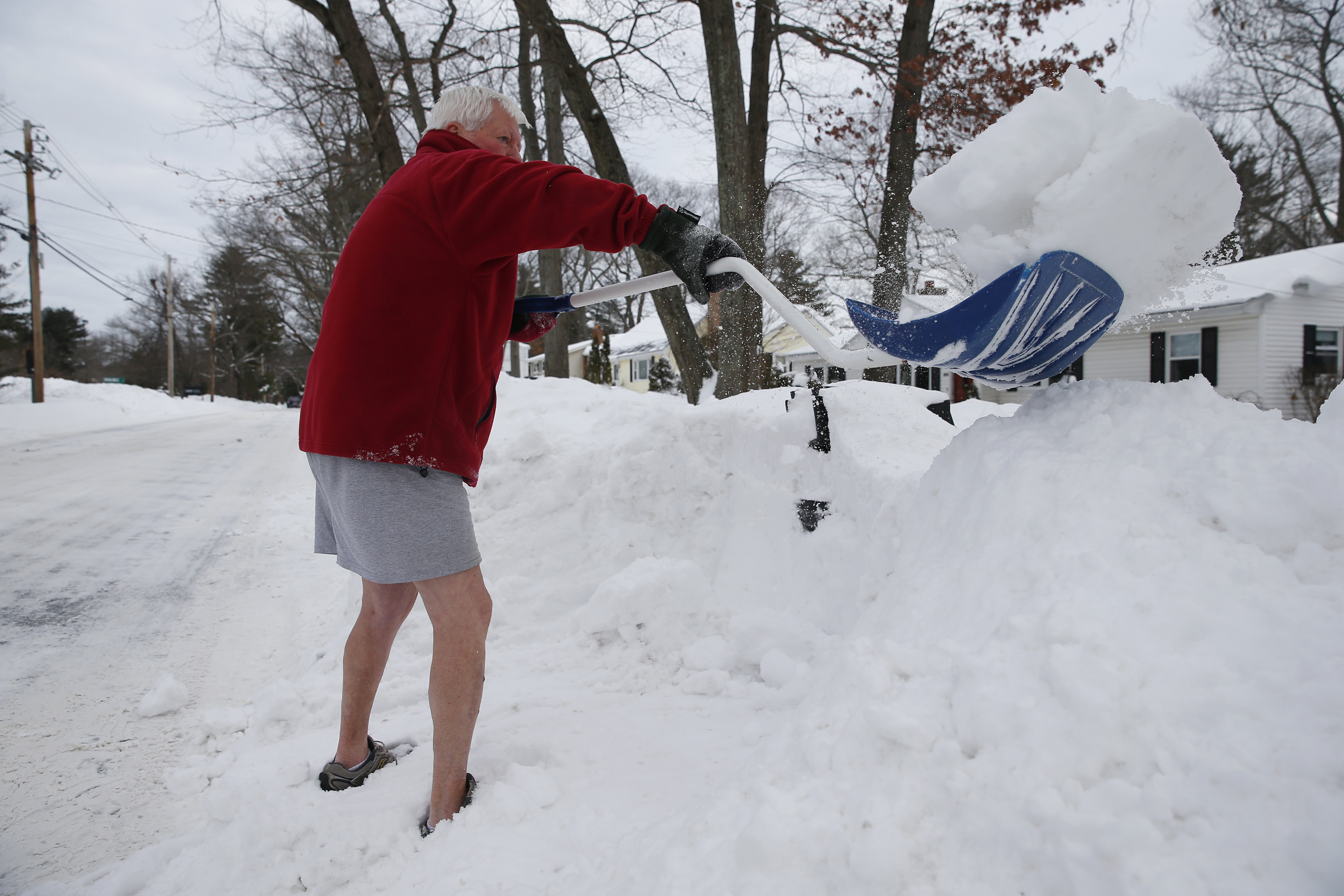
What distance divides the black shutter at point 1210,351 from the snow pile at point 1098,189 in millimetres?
15143

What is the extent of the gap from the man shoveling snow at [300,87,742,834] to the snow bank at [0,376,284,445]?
477 inches

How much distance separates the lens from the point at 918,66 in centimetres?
659

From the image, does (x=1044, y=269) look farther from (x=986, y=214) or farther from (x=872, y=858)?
(x=872, y=858)

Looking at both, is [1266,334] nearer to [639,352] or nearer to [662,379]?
[662,379]

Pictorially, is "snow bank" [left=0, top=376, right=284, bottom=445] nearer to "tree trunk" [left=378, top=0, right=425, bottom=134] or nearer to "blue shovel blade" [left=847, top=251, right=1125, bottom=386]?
"tree trunk" [left=378, top=0, right=425, bottom=134]

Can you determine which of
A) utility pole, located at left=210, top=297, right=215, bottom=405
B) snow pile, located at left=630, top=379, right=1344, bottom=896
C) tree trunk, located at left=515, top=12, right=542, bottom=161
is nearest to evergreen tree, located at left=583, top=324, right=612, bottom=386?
tree trunk, located at left=515, top=12, right=542, bottom=161

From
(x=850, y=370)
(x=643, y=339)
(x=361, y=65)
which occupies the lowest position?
(x=850, y=370)

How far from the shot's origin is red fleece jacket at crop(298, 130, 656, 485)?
55.4 inches

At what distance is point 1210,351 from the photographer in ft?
44.1

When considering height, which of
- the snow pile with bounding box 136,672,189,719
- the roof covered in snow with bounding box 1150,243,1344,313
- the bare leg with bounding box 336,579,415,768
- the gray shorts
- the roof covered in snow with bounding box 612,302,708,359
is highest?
the roof covered in snow with bounding box 612,302,708,359

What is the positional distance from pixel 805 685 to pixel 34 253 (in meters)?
26.7

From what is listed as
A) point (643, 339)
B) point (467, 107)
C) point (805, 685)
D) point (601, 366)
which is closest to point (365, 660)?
point (805, 685)

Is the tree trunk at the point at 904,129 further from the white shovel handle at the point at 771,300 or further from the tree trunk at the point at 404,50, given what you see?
the tree trunk at the point at 404,50

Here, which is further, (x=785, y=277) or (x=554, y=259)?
(x=554, y=259)
